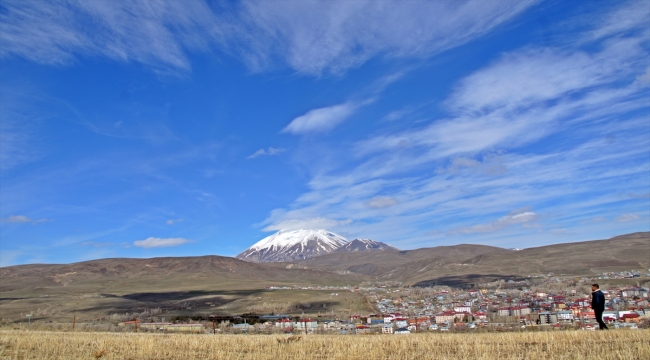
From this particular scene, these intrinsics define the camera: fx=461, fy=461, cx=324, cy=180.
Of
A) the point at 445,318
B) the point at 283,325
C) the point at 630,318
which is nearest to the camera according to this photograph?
the point at 630,318

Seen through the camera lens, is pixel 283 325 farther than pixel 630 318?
Yes

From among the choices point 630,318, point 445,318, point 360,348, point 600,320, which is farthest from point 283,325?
point 630,318

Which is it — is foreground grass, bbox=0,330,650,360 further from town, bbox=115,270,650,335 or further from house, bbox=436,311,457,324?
house, bbox=436,311,457,324

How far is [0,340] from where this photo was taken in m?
18.8

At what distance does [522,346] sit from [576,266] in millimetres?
197161

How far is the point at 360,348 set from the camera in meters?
17.3

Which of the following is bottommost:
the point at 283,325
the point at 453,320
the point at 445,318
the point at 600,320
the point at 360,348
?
the point at 445,318

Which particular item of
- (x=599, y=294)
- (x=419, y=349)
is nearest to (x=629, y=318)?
(x=599, y=294)

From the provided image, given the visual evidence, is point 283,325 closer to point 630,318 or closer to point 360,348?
point 360,348

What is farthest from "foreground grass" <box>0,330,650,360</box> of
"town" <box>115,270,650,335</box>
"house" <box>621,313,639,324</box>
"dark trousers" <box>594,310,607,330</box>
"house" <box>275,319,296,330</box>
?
"house" <box>275,319,296,330</box>

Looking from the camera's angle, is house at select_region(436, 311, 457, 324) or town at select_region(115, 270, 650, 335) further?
house at select_region(436, 311, 457, 324)

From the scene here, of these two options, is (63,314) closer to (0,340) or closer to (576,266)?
(0,340)

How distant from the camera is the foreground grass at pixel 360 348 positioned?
51.0ft

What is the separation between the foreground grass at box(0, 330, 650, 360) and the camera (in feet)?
51.0
